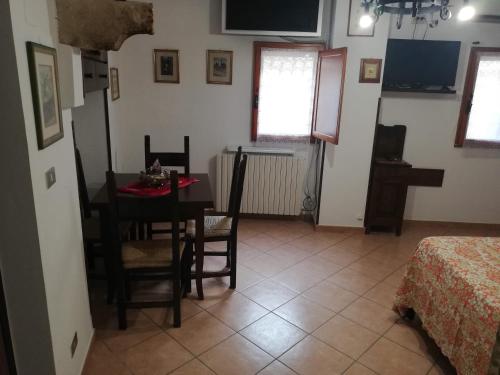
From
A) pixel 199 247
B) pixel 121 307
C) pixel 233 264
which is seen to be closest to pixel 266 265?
pixel 233 264

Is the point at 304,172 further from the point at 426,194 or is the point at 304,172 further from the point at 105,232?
the point at 105,232

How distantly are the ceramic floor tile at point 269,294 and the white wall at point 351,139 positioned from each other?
1.32m

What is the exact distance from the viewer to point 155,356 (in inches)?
86.1

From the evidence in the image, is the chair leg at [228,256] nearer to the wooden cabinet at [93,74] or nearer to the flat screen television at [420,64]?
the wooden cabinet at [93,74]

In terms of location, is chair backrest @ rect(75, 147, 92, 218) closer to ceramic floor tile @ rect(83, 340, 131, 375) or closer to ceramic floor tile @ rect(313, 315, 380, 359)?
ceramic floor tile @ rect(83, 340, 131, 375)

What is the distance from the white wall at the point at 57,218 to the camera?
137cm

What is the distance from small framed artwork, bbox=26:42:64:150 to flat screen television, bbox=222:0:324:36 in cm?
238

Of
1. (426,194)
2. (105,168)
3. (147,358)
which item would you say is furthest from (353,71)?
(147,358)

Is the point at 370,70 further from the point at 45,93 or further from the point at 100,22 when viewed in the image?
the point at 45,93

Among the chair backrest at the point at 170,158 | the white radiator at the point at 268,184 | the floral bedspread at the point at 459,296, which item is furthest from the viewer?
the white radiator at the point at 268,184

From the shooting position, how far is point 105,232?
2488 mm

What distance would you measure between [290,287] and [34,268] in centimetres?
194

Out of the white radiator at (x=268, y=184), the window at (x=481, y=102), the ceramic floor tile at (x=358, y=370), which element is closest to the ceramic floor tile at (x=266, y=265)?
the white radiator at (x=268, y=184)

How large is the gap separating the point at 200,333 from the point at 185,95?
8.27ft
